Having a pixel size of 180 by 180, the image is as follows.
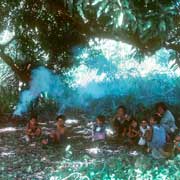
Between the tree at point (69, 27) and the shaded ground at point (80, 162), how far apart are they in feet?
6.28

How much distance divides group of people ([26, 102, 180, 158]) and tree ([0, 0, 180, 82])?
138 cm

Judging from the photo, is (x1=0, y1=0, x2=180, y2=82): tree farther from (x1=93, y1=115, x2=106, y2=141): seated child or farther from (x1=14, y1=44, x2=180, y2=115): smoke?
(x1=93, y1=115, x2=106, y2=141): seated child

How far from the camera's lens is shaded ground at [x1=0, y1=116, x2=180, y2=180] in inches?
223

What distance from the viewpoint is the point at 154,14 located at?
563 centimetres

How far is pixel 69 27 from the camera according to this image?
10.8m

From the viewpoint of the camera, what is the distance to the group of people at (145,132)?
6.90 meters

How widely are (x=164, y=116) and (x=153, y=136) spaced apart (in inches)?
28.0

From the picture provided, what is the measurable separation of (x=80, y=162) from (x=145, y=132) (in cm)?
129

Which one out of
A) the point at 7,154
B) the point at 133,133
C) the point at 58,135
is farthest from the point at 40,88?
the point at 133,133

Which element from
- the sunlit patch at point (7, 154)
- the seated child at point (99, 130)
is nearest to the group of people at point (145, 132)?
the seated child at point (99, 130)

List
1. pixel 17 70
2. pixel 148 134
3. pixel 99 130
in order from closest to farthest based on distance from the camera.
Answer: pixel 148 134 → pixel 99 130 → pixel 17 70

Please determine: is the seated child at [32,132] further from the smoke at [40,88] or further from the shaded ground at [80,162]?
the smoke at [40,88]

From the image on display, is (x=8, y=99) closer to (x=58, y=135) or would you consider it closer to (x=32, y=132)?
(x=32, y=132)

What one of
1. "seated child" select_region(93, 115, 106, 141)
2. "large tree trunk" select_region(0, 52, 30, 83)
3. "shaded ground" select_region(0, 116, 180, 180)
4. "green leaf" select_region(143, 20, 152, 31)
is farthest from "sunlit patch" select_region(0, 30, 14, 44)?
"green leaf" select_region(143, 20, 152, 31)
